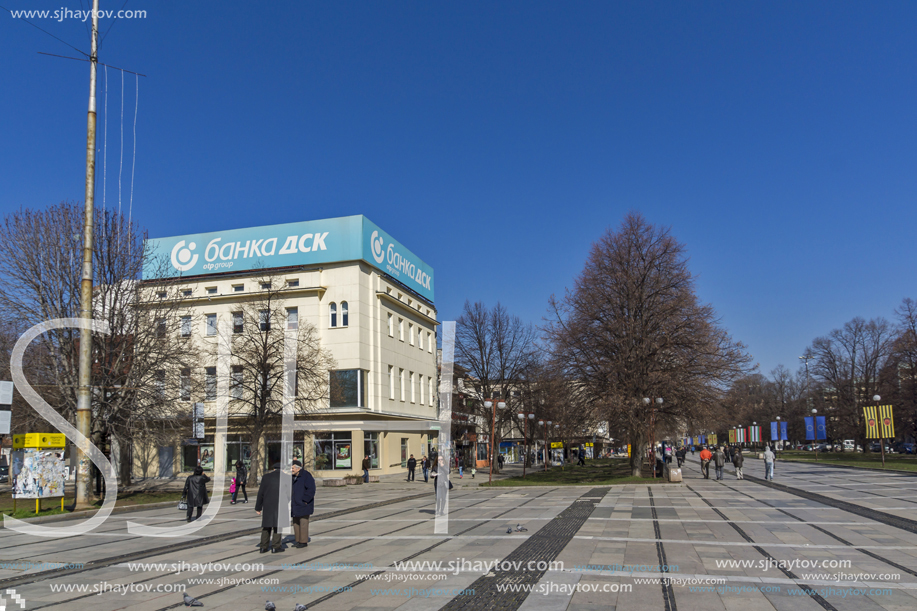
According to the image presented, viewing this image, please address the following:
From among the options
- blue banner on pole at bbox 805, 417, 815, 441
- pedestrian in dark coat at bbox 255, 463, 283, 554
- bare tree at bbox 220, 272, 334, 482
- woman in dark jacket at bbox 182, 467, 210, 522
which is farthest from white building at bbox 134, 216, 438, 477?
blue banner on pole at bbox 805, 417, 815, 441

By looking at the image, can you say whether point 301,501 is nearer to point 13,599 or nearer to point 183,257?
point 13,599

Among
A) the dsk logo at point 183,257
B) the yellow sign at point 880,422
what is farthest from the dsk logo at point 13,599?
the yellow sign at point 880,422

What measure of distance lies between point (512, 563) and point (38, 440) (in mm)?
16271

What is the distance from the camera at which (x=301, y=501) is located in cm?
1271

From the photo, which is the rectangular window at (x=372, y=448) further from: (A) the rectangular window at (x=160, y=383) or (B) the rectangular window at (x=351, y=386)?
(A) the rectangular window at (x=160, y=383)

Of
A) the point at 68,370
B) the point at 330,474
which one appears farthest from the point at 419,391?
the point at 68,370

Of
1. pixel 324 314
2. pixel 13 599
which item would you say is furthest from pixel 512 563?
pixel 324 314

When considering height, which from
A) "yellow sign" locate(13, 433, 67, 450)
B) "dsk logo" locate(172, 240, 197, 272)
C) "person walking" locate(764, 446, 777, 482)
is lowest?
"person walking" locate(764, 446, 777, 482)

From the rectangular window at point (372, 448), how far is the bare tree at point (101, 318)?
1904cm

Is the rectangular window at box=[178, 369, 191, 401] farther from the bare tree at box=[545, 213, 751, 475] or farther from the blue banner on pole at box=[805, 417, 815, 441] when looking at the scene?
the blue banner on pole at box=[805, 417, 815, 441]

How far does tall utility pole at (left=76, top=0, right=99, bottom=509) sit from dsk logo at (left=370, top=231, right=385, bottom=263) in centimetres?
2735

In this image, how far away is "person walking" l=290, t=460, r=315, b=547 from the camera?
41.3 ft

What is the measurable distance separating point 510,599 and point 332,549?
5704mm

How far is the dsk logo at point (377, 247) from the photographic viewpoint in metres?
48.0
